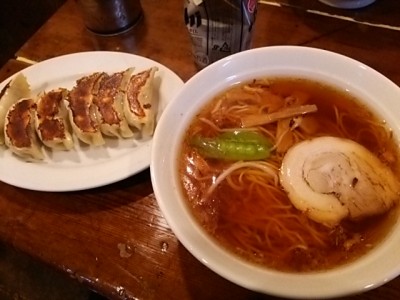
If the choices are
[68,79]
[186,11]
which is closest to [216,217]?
[186,11]

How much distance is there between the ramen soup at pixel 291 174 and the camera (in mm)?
923

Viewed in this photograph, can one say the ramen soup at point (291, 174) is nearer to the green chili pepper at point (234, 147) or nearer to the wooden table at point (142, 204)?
the green chili pepper at point (234, 147)

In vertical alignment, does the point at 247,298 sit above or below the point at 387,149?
below

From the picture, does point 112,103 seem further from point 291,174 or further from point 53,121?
point 291,174

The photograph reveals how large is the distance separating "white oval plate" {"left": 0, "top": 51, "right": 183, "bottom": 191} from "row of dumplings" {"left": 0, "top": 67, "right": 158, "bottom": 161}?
27 mm

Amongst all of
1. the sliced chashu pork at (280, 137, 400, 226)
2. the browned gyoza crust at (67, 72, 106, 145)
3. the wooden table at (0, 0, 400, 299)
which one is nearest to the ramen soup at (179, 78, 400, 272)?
the sliced chashu pork at (280, 137, 400, 226)

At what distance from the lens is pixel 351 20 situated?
4.96ft

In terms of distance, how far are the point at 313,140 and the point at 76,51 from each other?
0.91 metres

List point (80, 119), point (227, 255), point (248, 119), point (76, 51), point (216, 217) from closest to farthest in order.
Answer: point (227, 255)
point (216, 217)
point (248, 119)
point (80, 119)
point (76, 51)

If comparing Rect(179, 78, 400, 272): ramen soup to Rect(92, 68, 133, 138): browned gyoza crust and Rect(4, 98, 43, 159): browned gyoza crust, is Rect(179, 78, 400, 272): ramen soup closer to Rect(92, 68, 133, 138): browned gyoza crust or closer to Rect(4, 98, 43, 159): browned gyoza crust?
Rect(92, 68, 133, 138): browned gyoza crust

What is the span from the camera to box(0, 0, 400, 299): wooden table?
1.01 meters

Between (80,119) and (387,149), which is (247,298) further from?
(80,119)

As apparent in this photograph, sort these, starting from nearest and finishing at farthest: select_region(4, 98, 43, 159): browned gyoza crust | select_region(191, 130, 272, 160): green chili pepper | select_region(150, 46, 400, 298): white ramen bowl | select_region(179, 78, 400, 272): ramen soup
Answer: select_region(150, 46, 400, 298): white ramen bowl
select_region(179, 78, 400, 272): ramen soup
select_region(191, 130, 272, 160): green chili pepper
select_region(4, 98, 43, 159): browned gyoza crust

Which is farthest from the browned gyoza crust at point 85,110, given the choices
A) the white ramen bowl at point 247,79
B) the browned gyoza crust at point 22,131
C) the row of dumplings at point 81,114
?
the white ramen bowl at point 247,79
